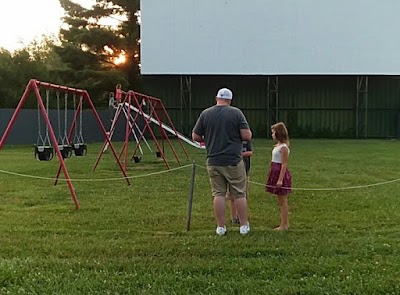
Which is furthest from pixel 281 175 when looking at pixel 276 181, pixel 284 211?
pixel 284 211

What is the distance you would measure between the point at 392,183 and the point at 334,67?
21473mm

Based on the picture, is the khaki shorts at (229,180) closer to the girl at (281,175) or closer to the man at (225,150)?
the man at (225,150)

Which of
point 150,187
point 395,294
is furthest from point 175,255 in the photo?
point 150,187

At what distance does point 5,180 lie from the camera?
Result: 11.4 meters

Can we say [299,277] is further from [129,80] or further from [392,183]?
[129,80]

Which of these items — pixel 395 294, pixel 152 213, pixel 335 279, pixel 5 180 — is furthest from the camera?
pixel 5 180

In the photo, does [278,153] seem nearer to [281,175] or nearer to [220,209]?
[281,175]

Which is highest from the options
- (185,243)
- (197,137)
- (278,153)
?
(197,137)

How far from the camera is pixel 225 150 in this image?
6207 mm

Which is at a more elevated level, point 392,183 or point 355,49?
point 355,49

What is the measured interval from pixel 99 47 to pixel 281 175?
30.0m

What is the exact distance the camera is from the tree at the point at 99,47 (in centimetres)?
3403

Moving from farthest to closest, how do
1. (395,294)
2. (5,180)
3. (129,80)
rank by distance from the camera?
(129,80)
(5,180)
(395,294)

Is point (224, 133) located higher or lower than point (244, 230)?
higher
